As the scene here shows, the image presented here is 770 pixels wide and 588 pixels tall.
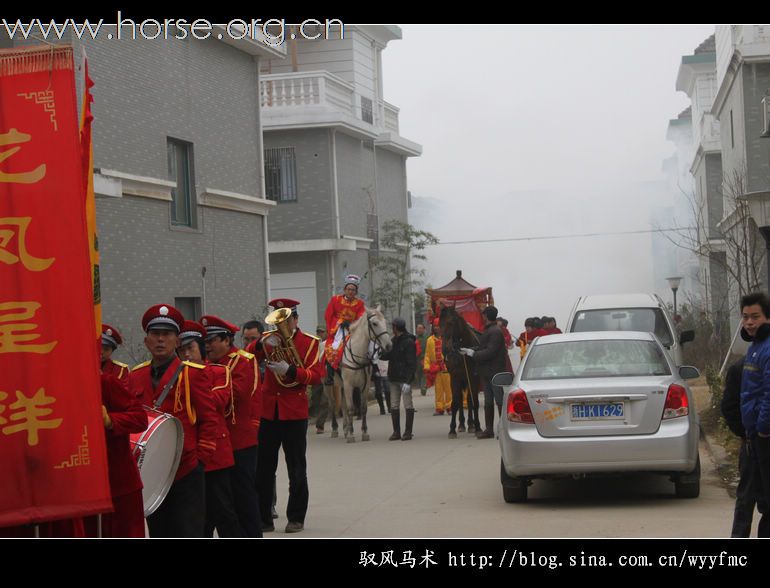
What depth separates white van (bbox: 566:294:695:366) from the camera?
57.4 feet

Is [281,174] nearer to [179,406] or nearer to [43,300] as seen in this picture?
[179,406]

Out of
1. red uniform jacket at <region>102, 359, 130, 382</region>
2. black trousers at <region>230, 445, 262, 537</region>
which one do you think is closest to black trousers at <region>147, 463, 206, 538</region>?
red uniform jacket at <region>102, 359, 130, 382</region>

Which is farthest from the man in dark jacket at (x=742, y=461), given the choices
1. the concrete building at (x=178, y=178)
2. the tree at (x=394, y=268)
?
the tree at (x=394, y=268)

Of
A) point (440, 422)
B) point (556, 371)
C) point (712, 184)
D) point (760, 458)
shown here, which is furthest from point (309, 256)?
point (760, 458)

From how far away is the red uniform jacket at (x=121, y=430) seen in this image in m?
6.05

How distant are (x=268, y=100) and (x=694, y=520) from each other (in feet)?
76.3

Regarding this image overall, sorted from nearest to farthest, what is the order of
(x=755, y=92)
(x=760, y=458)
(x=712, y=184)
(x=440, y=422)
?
(x=760, y=458)
(x=440, y=422)
(x=755, y=92)
(x=712, y=184)

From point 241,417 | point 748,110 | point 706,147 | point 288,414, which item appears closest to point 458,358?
point 288,414

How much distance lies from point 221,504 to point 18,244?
3.47 m

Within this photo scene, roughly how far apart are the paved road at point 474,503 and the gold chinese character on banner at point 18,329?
5.31 metres

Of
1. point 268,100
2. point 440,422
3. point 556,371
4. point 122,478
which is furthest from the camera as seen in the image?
point 268,100

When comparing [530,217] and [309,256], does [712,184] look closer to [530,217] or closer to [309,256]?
[309,256]

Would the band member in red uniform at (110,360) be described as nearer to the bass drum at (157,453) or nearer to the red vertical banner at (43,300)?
the bass drum at (157,453)

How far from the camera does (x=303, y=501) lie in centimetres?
1028
